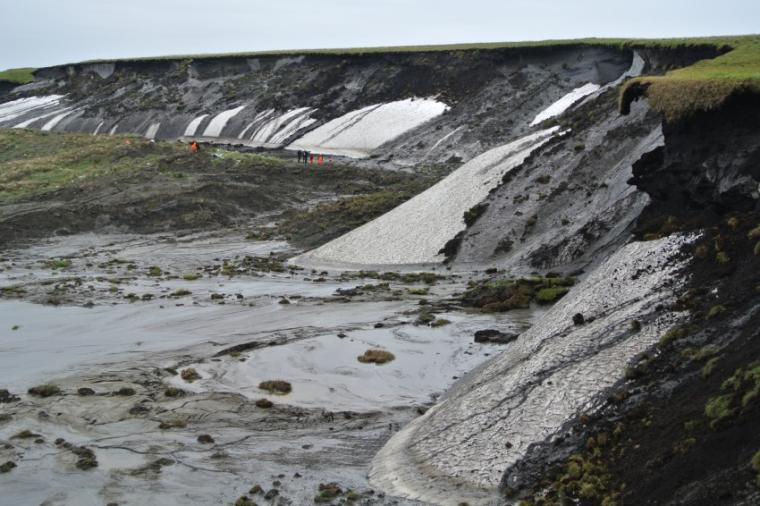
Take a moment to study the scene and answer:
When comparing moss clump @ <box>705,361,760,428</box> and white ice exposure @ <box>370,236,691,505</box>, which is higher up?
moss clump @ <box>705,361,760,428</box>

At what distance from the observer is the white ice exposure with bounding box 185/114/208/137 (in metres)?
89.8

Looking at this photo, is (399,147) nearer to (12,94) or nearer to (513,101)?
(513,101)

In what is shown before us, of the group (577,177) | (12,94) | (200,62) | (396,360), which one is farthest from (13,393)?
(12,94)

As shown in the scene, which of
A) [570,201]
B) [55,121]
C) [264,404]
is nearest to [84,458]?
[264,404]

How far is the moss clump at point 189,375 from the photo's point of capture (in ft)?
73.3

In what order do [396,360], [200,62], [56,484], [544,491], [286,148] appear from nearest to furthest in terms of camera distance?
1. [544,491]
2. [56,484]
3. [396,360]
4. [286,148]
5. [200,62]

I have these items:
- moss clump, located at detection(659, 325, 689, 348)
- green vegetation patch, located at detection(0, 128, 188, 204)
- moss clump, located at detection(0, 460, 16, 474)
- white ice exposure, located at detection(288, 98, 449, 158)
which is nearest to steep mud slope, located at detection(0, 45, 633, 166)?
white ice exposure, located at detection(288, 98, 449, 158)

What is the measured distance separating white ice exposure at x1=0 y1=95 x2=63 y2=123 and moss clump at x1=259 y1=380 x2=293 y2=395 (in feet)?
313

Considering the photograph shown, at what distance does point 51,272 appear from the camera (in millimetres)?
38938

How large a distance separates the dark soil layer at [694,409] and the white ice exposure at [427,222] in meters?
16.6

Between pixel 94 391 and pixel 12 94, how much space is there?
10981cm

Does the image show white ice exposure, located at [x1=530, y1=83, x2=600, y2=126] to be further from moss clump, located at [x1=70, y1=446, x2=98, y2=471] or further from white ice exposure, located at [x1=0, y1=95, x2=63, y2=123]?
white ice exposure, located at [x1=0, y1=95, x2=63, y2=123]

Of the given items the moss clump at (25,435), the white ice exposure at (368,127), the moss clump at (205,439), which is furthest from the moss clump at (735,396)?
Answer: the white ice exposure at (368,127)

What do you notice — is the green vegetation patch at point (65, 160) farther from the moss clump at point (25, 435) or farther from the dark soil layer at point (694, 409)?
the dark soil layer at point (694, 409)
